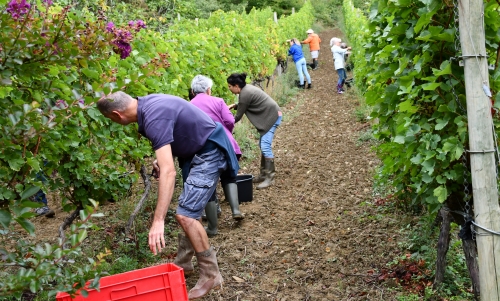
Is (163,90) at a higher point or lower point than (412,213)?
higher

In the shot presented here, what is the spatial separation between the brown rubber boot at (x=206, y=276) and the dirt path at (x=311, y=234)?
0.12 m

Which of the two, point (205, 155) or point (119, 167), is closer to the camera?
point (205, 155)

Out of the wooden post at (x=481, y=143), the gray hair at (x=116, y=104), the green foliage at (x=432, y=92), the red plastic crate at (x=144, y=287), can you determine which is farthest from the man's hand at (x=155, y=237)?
the wooden post at (x=481, y=143)

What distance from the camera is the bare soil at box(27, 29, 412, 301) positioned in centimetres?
416

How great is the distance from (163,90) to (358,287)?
291 cm

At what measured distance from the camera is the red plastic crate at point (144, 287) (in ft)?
9.55

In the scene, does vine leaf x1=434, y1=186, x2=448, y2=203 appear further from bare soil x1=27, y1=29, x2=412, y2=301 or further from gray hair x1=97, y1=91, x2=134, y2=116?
gray hair x1=97, y1=91, x2=134, y2=116

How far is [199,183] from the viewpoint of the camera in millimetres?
3881

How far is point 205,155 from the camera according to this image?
3.93 m

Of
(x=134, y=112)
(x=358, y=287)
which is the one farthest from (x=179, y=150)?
(x=358, y=287)

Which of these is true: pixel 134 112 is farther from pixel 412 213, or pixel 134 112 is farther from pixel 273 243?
pixel 412 213

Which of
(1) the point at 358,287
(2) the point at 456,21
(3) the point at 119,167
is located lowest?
(1) the point at 358,287

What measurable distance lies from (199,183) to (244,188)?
2.39 m

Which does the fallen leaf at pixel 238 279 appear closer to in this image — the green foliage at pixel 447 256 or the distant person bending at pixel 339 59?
the green foliage at pixel 447 256
